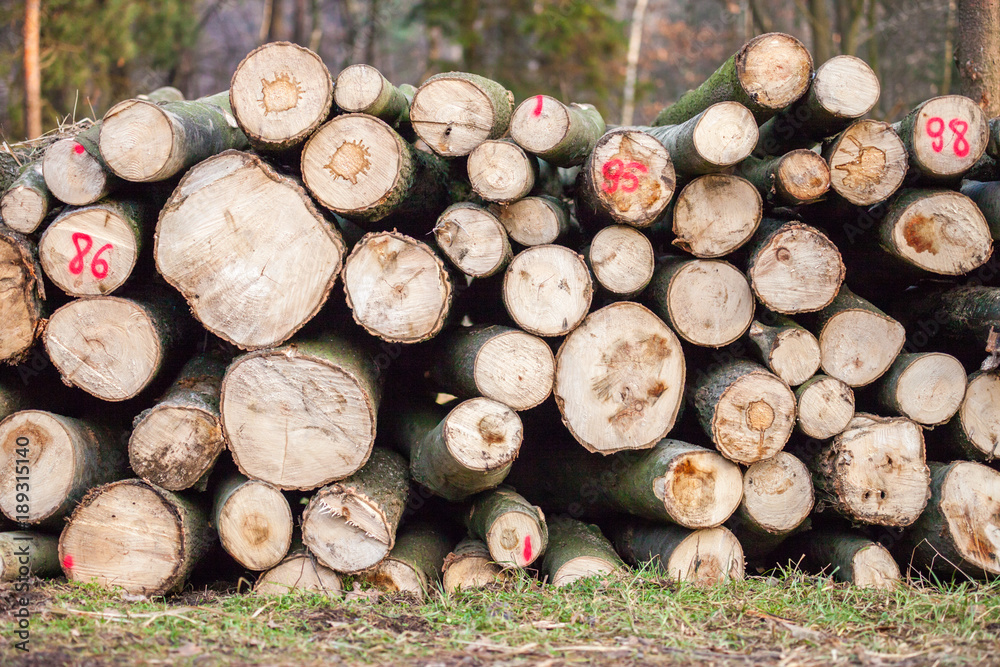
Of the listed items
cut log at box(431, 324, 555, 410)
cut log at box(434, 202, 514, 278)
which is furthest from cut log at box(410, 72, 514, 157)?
cut log at box(431, 324, 555, 410)

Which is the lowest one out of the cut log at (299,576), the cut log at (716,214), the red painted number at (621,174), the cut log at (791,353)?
the cut log at (299,576)

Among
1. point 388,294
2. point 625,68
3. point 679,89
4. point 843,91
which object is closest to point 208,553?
point 388,294

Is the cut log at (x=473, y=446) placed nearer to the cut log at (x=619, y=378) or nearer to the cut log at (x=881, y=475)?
the cut log at (x=619, y=378)

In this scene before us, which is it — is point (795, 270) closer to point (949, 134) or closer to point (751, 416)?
point (751, 416)

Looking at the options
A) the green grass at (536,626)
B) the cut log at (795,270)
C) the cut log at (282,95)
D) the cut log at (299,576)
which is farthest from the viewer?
the cut log at (795,270)

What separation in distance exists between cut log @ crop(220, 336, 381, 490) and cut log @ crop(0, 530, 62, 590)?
39.2 inches

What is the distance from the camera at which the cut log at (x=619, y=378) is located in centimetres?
331

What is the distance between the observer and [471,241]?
3.23m

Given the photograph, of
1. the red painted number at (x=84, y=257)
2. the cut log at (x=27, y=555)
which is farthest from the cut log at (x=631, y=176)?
the cut log at (x=27, y=555)

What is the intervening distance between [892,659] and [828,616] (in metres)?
0.40

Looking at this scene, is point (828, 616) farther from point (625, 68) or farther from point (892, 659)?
point (625, 68)

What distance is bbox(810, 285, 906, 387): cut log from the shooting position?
3488 mm

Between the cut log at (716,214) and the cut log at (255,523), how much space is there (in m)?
2.14

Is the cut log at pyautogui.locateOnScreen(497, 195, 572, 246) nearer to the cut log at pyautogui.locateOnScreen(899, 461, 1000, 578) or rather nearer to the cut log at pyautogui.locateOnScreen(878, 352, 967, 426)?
the cut log at pyautogui.locateOnScreen(878, 352, 967, 426)
